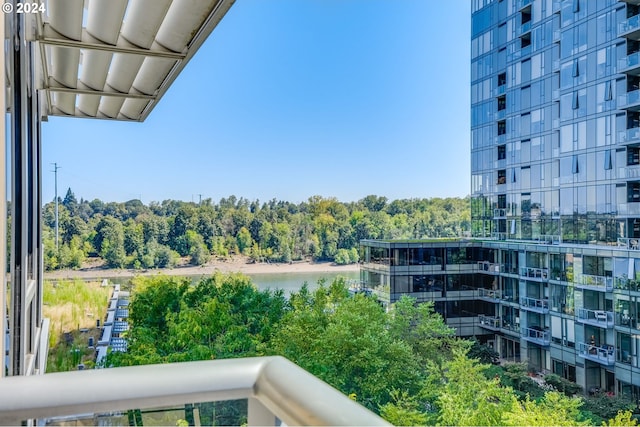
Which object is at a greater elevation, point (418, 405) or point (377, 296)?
point (377, 296)

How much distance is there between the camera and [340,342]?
20.2 feet

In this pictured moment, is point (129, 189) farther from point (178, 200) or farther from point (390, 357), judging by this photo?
point (390, 357)

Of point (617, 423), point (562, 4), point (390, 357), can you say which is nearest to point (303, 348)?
point (390, 357)

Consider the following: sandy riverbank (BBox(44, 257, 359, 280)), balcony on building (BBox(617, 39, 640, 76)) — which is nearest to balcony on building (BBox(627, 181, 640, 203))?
balcony on building (BBox(617, 39, 640, 76))

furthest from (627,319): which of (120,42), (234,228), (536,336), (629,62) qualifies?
(120,42)

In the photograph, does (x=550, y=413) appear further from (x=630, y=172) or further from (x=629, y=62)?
(x=629, y=62)

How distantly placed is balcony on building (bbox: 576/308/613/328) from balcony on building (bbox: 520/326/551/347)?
572 mm

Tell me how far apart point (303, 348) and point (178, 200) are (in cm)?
266

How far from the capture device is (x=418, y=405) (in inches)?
229

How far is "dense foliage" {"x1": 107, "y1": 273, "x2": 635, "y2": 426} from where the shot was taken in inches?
225

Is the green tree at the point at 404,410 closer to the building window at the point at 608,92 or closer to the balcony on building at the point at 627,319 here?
the balcony on building at the point at 627,319

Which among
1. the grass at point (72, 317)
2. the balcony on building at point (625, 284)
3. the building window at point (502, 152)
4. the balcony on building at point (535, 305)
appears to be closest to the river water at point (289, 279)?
the grass at point (72, 317)

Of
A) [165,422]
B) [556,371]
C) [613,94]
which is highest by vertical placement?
[613,94]

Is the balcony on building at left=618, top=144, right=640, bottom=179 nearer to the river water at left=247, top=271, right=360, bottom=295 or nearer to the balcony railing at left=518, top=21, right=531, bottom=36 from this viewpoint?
the balcony railing at left=518, top=21, right=531, bottom=36
